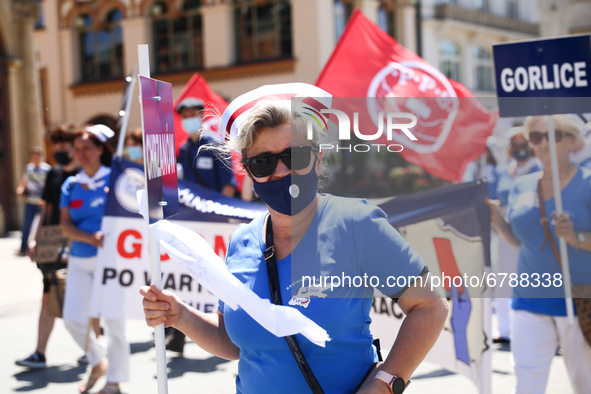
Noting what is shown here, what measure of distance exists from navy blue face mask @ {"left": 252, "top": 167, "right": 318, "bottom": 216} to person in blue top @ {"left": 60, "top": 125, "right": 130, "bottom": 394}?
3340 millimetres

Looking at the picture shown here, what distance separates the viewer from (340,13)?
2402 centimetres

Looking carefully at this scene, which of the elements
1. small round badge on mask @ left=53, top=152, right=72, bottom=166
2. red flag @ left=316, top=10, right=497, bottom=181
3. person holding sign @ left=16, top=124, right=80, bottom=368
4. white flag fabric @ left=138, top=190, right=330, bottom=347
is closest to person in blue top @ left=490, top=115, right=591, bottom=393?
red flag @ left=316, top=10, right=497, bottom=181

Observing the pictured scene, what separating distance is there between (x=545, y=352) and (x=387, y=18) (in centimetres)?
2431

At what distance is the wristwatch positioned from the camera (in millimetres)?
1973

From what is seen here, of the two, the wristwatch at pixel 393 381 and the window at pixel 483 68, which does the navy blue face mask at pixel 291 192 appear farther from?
the window at pixel 483 68

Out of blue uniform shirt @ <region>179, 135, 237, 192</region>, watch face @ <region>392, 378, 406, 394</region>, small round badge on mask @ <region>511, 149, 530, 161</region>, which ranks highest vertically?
small round badge on mask @ <region>511, 149, 530, 161</region>

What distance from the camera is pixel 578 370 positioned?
12.3 ft

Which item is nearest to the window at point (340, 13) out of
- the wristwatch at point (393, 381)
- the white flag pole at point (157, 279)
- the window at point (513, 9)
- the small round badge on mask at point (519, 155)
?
the window at point (513, 9)

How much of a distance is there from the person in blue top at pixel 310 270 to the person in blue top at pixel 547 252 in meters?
1.69

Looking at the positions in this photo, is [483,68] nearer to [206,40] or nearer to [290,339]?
[206,40]

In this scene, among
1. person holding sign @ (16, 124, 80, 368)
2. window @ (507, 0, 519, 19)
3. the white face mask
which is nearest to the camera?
person holding sign @ (16, 124, 80, 368)

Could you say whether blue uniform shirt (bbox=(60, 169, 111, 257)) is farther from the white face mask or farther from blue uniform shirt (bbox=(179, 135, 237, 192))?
the white face mask

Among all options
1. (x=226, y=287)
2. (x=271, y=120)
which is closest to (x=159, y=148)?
(x=271, y=120)

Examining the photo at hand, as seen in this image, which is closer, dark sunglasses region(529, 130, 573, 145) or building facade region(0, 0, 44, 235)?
dark sunglasses region(529, 130, 573, 145)
